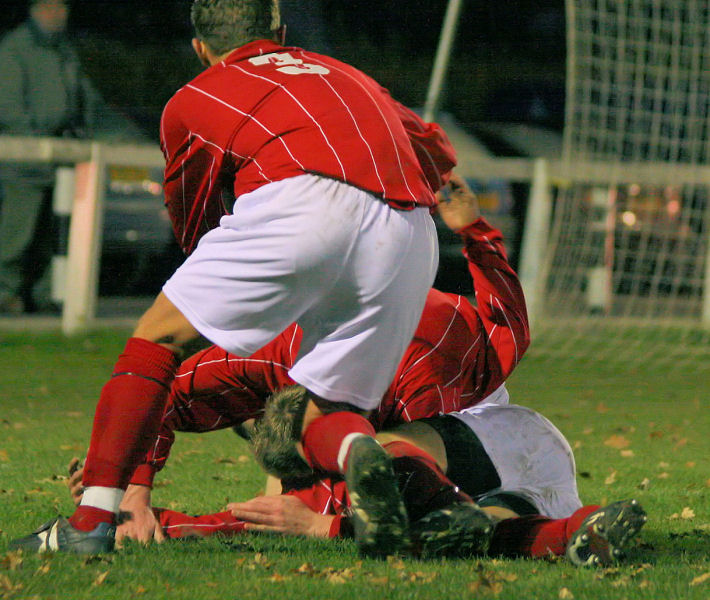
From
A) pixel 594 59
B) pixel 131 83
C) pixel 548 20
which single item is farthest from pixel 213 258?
pixel 548 20

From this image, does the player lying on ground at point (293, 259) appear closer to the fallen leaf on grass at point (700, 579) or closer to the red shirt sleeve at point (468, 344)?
the red shirt sleeve at point (468, 344)

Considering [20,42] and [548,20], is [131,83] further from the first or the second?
[548,20]

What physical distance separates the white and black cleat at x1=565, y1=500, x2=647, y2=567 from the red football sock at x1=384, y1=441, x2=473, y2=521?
350 millimetres

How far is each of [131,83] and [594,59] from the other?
5.02 meters

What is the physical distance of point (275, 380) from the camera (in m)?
4.14

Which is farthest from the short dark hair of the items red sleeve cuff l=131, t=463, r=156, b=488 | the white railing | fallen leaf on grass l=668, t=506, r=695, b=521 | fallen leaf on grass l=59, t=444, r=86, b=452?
the white railing

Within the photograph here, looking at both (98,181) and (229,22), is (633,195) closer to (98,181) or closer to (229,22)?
(98,181)

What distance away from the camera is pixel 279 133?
11.9 ft

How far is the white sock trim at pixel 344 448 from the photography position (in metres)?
3.39

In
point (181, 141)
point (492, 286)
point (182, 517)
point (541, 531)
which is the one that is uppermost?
point (181, 141)

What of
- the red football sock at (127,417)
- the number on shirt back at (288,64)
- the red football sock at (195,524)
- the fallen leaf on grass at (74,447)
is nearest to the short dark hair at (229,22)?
the number on shirt back at (288,64)

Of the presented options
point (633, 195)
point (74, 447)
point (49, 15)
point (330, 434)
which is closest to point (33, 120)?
point (49, 15)

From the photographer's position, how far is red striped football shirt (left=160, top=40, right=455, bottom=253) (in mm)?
3604

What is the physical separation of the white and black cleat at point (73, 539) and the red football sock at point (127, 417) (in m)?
0.02
